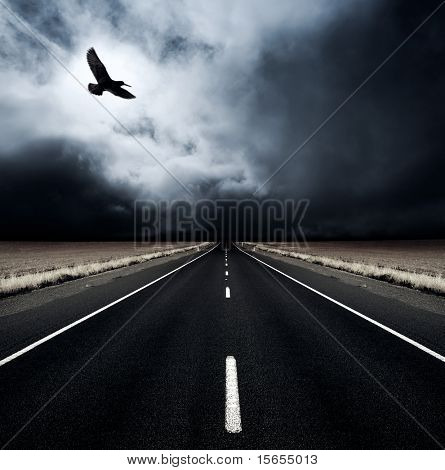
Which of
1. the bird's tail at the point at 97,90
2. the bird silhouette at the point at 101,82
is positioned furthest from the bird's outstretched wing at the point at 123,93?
the bird's tail at the point at 97,90

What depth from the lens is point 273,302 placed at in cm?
895

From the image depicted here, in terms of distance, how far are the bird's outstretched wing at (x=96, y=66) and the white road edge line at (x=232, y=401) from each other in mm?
9629

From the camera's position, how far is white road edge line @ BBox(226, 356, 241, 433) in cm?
283

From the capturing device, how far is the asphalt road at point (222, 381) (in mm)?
2719

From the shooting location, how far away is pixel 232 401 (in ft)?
10.7

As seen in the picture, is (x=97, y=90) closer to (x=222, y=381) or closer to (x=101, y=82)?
(x=101, y=82)

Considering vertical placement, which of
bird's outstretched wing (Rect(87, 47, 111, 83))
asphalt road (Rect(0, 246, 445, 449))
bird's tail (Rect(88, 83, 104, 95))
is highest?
bird's outstretched wing (Rect(87, 47, 111, 83))

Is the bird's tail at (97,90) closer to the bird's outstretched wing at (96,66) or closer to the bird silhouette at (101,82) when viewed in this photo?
the bird silhouette at (101,82)

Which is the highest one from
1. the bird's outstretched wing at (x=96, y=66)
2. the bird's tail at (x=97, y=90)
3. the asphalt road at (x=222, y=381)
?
the bird's outstretched wing at (x=96, y=66)

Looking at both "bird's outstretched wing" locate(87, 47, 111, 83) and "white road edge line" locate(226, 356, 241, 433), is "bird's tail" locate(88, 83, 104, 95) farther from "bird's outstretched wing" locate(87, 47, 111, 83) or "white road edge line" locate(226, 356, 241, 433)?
→ "white road edge line" locate(226, 356, 241, 433)

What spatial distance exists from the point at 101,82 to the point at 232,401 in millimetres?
10383

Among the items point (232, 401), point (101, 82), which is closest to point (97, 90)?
point (101, 82)

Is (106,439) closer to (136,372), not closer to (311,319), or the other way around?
(136,372)

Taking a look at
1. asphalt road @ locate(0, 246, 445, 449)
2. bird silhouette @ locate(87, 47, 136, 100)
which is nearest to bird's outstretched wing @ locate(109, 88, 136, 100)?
bird silhouette @ locate(87, 47, 136, 100)
